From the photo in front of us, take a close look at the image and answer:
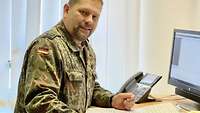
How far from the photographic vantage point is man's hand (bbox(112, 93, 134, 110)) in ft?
6.17

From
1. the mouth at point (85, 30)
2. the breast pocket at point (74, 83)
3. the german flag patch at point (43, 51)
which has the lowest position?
the breast pocket at point (74, 83)

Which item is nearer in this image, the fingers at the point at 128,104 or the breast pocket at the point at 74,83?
the breast pocket at the point at 74,83

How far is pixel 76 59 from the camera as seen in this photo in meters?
1.70

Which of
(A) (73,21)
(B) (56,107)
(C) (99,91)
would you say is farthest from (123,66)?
(B) (56,107)

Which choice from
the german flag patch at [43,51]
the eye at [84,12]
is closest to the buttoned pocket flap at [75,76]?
the german flag patch at [43,51]

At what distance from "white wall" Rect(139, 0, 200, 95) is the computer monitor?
0.46 m

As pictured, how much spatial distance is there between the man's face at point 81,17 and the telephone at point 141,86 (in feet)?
1.86

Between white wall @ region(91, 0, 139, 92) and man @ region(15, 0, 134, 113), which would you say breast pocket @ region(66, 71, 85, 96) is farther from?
white wall @ region(91, 0, 139, 92)

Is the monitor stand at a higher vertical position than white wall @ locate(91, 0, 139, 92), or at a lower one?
lower

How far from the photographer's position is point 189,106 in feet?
6.73

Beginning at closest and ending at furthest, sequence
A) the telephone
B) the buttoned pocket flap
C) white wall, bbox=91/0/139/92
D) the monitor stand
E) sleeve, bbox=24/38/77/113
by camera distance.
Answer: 1. sleeve, bbox=24/38/77/113
2. the buttoned pocket flap
3. the monitor stand
4. the telephone
5. white wall, bbox=91/0/139/92

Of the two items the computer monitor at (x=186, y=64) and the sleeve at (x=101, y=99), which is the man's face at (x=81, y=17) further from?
the computer monitor at (x=186, y=64)

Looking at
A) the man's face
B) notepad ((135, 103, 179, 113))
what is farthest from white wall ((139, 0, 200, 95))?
the man's face

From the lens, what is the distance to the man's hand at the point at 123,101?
6.17 feet
